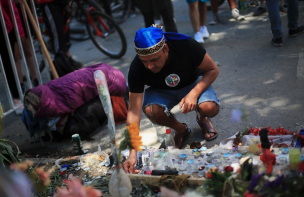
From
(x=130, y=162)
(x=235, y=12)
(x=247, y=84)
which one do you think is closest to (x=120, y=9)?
(x=235, y=12)

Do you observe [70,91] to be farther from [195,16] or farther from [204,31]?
[204,31]

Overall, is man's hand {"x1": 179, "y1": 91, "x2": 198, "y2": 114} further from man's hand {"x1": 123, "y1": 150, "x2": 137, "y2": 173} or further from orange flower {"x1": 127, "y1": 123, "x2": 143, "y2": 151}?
orange flower {"x1": 127, "y1": 123, "x2": 143, "y2": 151}

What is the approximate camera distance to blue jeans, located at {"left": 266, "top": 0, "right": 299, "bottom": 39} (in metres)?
5.28

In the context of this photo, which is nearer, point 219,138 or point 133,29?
point 219,138

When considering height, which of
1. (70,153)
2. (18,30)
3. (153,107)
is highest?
(18,30)

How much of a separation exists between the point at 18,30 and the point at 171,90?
2450 millimetres

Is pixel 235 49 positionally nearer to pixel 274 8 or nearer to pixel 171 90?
pixel 274 8

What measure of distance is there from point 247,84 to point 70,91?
1921 millimetres

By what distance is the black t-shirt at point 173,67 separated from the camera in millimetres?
A: 3328

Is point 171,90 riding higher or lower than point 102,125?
higher

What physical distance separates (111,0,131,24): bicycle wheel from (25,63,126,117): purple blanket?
4.64m

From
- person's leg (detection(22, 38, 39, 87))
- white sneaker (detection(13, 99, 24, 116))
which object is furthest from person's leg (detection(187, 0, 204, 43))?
white sneaker (detection(13, 99, 24, 116))

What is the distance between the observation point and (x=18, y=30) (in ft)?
16.7

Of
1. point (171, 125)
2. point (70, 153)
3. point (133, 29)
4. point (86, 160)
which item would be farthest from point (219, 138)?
point (133, 29)
